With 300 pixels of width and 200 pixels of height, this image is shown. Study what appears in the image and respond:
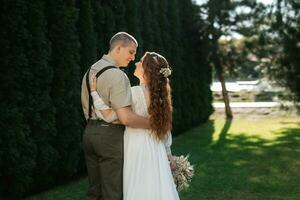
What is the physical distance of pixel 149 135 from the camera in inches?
180

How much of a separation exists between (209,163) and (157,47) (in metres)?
5.36

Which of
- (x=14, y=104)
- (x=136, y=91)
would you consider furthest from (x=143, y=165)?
(x=14, y=104)

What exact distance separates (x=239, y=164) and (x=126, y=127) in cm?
608

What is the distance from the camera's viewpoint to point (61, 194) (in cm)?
783

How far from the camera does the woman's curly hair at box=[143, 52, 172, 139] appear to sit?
442cm

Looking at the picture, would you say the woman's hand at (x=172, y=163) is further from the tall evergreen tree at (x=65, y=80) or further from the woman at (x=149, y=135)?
the tall evergreen tree at (x=65, y=80)

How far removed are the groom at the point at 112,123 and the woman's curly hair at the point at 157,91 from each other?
10cm

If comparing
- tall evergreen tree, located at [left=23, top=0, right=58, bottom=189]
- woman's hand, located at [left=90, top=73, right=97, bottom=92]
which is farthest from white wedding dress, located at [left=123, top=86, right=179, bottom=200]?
tall evergreen tree, located at [left=23, top=0, right=58, bottom=189]

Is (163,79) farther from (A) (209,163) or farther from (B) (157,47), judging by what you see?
(B) (157,47)

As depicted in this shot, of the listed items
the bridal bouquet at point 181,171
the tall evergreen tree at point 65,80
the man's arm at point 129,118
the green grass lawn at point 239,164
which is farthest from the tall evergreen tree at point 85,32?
the man's arm at point 129,118

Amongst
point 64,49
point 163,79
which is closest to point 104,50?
point 64,49

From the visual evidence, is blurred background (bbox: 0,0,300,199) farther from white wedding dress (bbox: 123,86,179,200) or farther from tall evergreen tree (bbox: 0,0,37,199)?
white wedding dress (bbox: 123,86,179,200)

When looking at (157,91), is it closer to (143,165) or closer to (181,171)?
(143,165)

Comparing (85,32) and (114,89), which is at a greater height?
(85,32)
